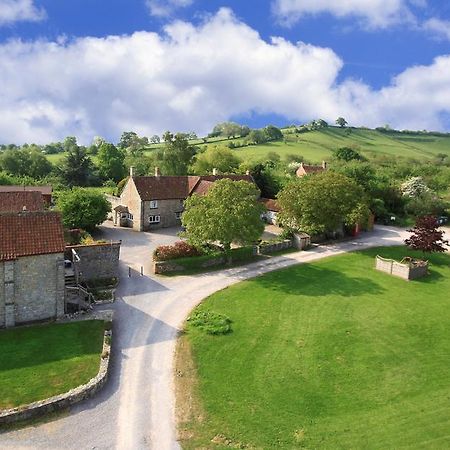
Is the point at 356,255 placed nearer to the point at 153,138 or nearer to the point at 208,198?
the point at 208,198

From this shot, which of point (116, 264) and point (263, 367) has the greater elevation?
point (116, 264)

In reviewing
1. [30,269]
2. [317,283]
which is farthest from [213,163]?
[30,269]

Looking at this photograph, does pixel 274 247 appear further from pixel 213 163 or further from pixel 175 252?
pixel 213 163

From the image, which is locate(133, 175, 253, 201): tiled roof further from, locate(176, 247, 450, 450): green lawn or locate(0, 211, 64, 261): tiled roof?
locate(0, 211, 64, 261): tiled roof

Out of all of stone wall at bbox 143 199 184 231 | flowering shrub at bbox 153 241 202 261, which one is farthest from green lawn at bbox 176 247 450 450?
stone wall at bbox 143 199 184 231

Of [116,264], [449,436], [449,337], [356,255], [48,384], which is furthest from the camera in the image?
[356,255]

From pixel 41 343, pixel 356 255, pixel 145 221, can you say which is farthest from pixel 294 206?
pixel 41 343
